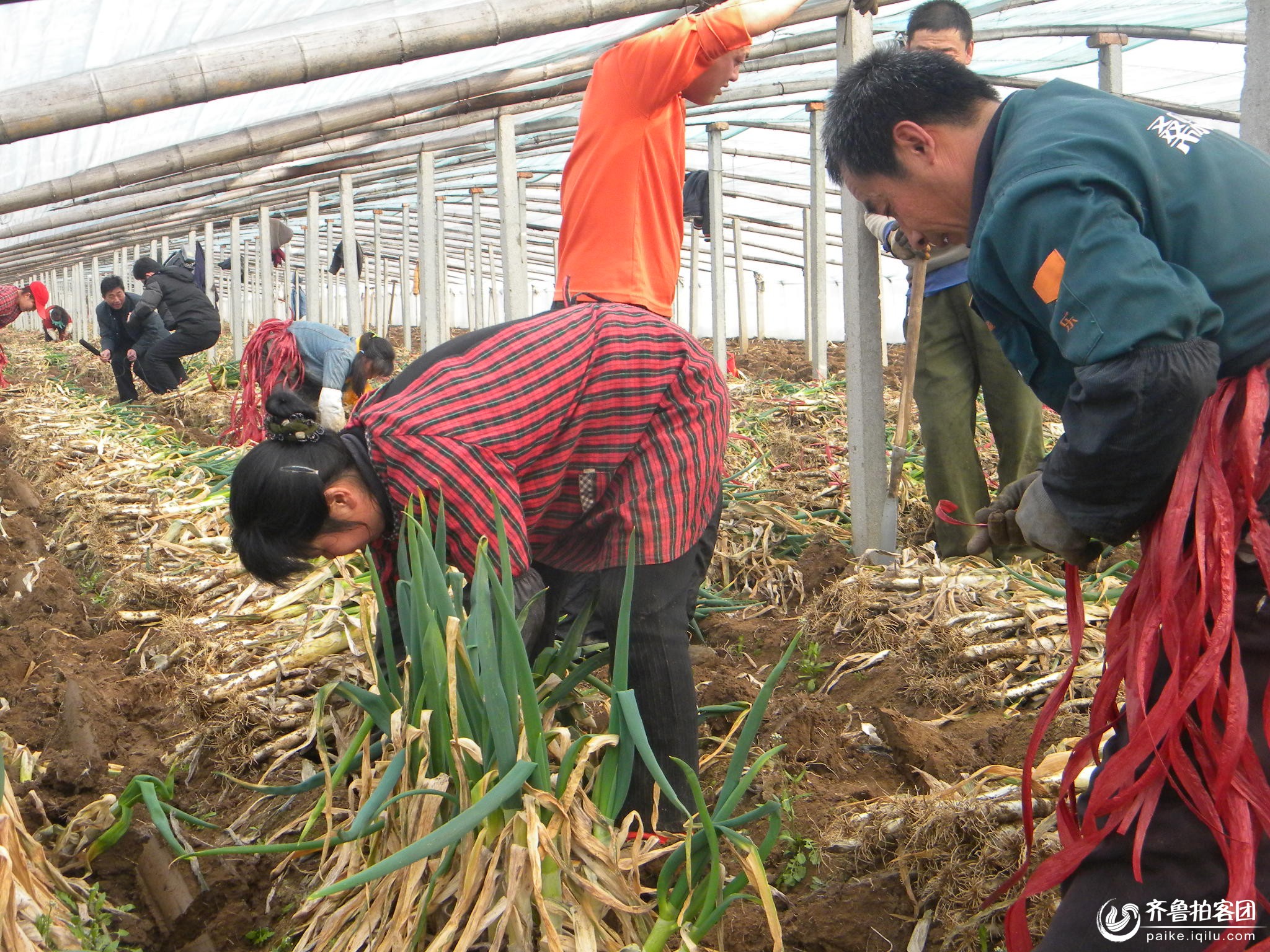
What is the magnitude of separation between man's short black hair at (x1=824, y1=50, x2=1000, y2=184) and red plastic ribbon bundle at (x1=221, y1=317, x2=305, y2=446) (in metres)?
5.19

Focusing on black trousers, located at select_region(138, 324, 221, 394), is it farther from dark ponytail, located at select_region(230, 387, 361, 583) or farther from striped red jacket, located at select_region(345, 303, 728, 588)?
dark ponytail, located at select_region(230, 387, 361, 583)

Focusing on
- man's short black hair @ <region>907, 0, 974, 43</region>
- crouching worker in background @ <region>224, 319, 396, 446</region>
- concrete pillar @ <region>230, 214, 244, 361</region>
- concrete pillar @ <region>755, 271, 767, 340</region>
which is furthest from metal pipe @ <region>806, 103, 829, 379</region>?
concrete pillar @ <region>230, 214, 244, 361</region>

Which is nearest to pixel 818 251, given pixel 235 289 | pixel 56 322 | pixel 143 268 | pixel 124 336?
pixel 143 268

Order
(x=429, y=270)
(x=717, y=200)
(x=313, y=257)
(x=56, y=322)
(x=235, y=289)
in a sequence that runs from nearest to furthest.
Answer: (x=429, y=270), (x=717, y=200), (x=313, y=257), (x=235, y=289), (x=56, y=322)

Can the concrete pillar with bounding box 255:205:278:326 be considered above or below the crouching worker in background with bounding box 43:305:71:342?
above

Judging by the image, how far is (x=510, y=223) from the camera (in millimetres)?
5672

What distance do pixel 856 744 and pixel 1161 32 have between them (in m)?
4.28

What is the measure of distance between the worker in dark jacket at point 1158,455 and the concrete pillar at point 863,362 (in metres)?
2.22

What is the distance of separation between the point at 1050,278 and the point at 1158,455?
233 mm

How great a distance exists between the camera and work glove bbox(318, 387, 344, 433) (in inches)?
215

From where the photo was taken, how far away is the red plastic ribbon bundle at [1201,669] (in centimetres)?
122

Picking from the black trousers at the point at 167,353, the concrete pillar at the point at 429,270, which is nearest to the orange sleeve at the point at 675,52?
the concrete pillar at the point at 429,270

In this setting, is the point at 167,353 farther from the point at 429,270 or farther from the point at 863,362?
the point at 863,362

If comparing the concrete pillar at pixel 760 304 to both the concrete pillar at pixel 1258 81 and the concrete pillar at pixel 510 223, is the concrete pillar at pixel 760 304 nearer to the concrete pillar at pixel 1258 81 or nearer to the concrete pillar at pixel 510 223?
the concrete pillar at pixel 510 223
